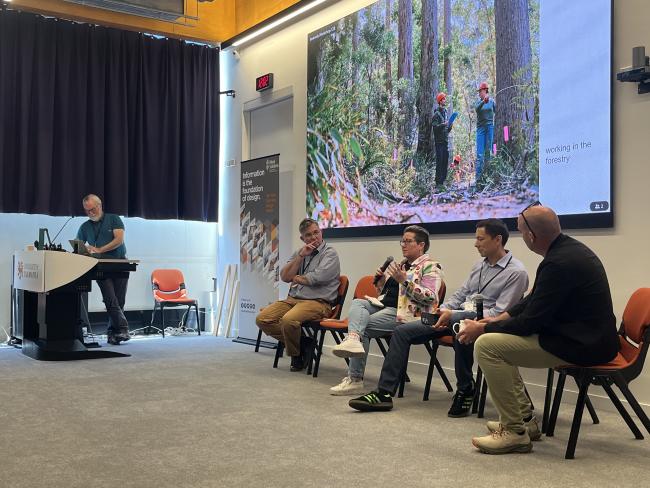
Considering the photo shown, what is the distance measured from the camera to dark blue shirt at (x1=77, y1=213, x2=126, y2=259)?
7355 millimetres

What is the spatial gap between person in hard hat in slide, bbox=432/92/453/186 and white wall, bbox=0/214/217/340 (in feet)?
13.8

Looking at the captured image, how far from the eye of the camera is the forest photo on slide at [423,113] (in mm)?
4977

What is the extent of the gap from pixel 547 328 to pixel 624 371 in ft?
1.43

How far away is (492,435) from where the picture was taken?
334cm

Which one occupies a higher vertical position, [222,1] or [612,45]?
[222,1]

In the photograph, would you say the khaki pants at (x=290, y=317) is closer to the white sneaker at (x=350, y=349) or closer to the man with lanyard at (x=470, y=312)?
the white sneaker at (x=350, y=349)

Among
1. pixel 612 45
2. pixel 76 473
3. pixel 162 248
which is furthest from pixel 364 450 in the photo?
pixel 162 248

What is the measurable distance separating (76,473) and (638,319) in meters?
2.68

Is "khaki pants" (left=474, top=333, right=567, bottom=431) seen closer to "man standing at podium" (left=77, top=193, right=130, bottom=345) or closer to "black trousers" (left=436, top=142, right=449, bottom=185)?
"black trousers" (left=436, top=142, right=449, bottom=185)

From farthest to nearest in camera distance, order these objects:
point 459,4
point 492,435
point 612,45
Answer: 1. point 459,4
2. point 612,45
3. point 492,435

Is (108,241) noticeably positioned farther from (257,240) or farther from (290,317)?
(290,317)

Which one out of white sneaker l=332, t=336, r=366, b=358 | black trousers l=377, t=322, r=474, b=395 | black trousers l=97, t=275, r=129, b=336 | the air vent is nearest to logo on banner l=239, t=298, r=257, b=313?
black trousers l=97, t=275, r=129, b=336

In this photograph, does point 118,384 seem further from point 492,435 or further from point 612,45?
point 612,45

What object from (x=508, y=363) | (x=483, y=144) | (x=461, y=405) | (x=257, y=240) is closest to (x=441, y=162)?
(x=483, y=144)
